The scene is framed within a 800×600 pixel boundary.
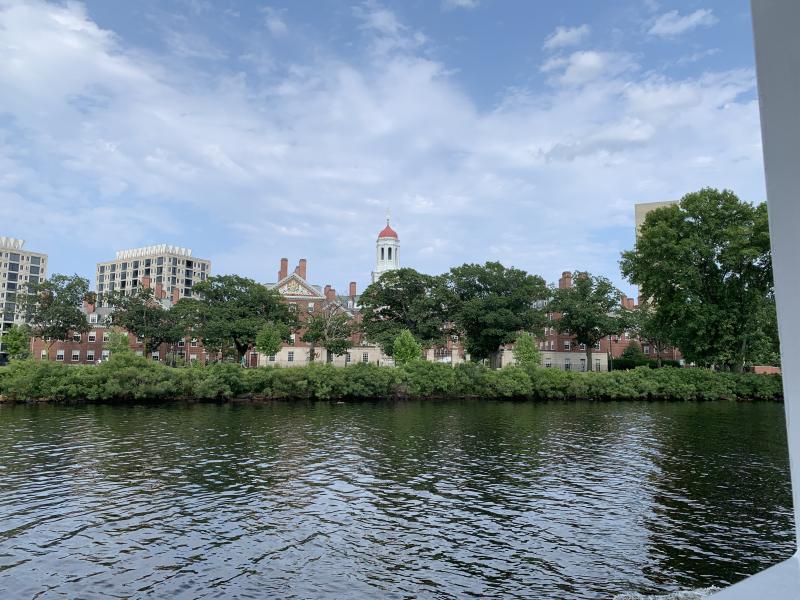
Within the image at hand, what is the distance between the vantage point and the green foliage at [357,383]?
51.8 m

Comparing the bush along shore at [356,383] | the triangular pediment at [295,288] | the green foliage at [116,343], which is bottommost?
the bush along shore at [356,383]

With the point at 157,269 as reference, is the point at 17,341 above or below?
below

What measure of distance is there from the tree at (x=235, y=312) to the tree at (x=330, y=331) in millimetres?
5251

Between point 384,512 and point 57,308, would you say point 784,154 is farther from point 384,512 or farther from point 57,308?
point 57,308

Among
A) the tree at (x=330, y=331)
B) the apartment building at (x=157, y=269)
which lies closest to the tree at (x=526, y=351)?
the tree at (x=330, y=331)

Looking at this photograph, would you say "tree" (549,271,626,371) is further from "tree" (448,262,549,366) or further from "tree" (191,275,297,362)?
"tree" (191,275,297,362)

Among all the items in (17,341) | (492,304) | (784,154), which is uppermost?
(492,304)

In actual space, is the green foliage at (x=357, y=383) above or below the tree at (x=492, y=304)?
below

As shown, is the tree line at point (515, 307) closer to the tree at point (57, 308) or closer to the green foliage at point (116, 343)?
the tree at point (57, 308)

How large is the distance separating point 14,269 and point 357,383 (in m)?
145

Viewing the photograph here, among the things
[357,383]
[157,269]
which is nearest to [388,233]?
[357,383]

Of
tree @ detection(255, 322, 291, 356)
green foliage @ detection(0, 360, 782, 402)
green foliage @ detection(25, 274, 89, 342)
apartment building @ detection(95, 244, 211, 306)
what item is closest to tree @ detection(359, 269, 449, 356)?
tree @ detection(255, 322, 291, 356)

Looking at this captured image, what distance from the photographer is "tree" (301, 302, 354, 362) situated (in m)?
76.9

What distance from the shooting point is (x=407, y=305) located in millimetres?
79812
